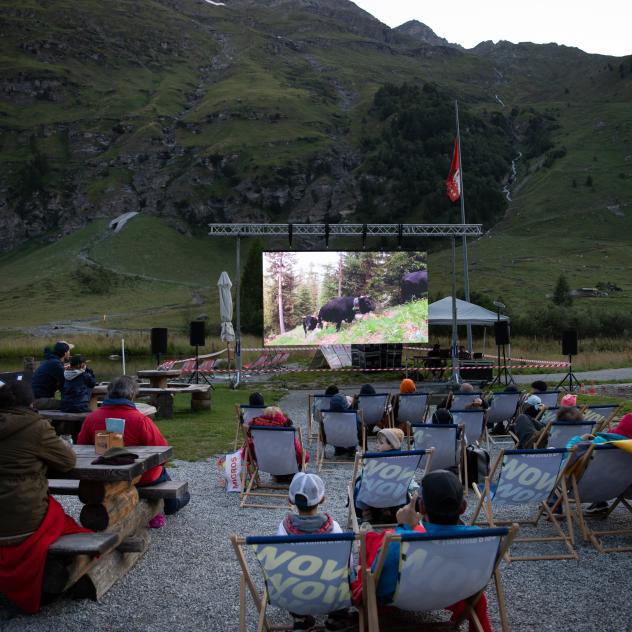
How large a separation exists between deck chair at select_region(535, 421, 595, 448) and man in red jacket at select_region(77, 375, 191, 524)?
367 centimetres

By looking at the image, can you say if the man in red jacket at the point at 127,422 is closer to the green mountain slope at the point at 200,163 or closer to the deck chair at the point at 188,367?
the deck chair at the point at 188,367

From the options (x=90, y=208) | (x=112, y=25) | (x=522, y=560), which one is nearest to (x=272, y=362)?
(x=522, y=560)

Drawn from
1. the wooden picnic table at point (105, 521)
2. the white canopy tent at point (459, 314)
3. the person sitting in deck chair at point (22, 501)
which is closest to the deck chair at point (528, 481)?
the wooden picnic table at point (105, 521)

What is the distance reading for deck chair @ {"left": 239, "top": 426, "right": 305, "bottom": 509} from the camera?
700 centimetres

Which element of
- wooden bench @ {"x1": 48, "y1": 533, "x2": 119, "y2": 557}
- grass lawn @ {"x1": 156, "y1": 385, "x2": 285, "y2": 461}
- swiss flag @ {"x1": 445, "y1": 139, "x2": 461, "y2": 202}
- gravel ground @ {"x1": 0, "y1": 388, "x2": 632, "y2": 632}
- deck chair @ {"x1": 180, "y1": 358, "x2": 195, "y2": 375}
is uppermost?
swiss flag @ {"x1": 445, "y1": 139, "x2": 461, "y2": 202}

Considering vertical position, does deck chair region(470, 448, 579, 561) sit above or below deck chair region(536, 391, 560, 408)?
above

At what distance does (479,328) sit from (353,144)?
3575 inches

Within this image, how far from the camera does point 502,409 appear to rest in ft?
34.9

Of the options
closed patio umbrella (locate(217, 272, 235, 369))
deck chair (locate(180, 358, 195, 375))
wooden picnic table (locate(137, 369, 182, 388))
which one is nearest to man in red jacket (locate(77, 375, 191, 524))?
wooden picnic table (locate(137, 369, 182, 388))

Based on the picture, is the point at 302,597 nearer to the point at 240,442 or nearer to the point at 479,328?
the point at 240,442

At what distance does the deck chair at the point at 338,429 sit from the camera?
8672 millimetres

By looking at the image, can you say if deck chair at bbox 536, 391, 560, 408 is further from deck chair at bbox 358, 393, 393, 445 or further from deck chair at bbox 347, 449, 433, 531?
deck chair at bbox 347, 449, 433, 531

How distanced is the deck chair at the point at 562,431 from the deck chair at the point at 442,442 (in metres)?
0.81

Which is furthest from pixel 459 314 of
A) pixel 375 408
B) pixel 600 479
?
pixel 600 479
